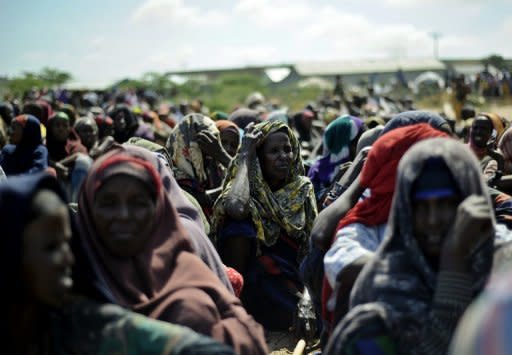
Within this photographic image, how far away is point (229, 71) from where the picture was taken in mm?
90250

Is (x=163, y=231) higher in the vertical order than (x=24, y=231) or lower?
lower

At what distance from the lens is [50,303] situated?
7.45ft

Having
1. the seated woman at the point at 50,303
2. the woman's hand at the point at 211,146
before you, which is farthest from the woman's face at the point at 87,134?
the seated woman at the point at 50,303

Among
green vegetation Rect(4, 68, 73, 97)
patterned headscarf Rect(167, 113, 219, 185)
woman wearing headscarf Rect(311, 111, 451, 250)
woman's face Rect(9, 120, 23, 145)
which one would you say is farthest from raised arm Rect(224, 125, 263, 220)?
green vegetation Rect(4, 68, 73, 97)

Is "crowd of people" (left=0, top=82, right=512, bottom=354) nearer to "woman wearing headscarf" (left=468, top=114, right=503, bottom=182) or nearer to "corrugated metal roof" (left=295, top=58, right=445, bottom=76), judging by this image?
"woman wearing headscarf" (left=468, top=114, right=503, bottom=182)

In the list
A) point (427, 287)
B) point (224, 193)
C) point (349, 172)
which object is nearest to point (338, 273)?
point (427, 287)

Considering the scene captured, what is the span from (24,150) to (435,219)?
643cm

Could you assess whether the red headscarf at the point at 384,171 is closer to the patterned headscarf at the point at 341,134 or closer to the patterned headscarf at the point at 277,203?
the patterned headscarf at the point at 277,203

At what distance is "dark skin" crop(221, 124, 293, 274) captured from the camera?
561 cm

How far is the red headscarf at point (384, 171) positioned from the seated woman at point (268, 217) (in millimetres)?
2303

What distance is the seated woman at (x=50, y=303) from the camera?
85.0 inches

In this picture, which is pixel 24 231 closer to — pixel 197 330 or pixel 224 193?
pixel 197 330

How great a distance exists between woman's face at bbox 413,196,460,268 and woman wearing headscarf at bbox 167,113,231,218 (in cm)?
391

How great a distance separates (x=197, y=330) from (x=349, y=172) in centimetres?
175
